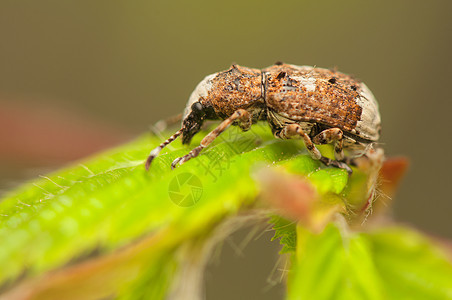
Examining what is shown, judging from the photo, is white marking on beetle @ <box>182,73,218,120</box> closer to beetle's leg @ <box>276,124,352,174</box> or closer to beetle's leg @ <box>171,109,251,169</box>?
beetle's leg @ <box>171,109,251,169</box>

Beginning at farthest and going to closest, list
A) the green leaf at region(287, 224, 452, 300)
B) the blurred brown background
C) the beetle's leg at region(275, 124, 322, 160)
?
the blurred brown background < the beetle's leg at region(275, 124, 322, 160) < the green leaf at region(287, 224, 452, 300)

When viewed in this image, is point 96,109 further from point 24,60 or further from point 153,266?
point 153,266

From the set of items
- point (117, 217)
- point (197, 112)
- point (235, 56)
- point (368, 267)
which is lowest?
point (235, 56)

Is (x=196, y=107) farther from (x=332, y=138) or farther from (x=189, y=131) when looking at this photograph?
(x=332, y=138)

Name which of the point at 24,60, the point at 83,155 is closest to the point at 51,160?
the point at 83,155

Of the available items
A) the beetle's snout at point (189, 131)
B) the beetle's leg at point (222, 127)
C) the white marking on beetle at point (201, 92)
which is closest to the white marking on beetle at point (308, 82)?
the beetle's leg at point (222, 127)

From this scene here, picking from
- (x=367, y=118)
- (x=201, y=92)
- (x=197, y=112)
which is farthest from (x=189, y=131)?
(x=367, y=118)

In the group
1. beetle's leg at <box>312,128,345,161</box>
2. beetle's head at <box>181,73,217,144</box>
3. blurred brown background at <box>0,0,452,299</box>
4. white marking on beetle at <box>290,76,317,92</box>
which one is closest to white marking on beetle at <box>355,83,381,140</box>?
beetle's leg at <box>312,128,345,161</box>
